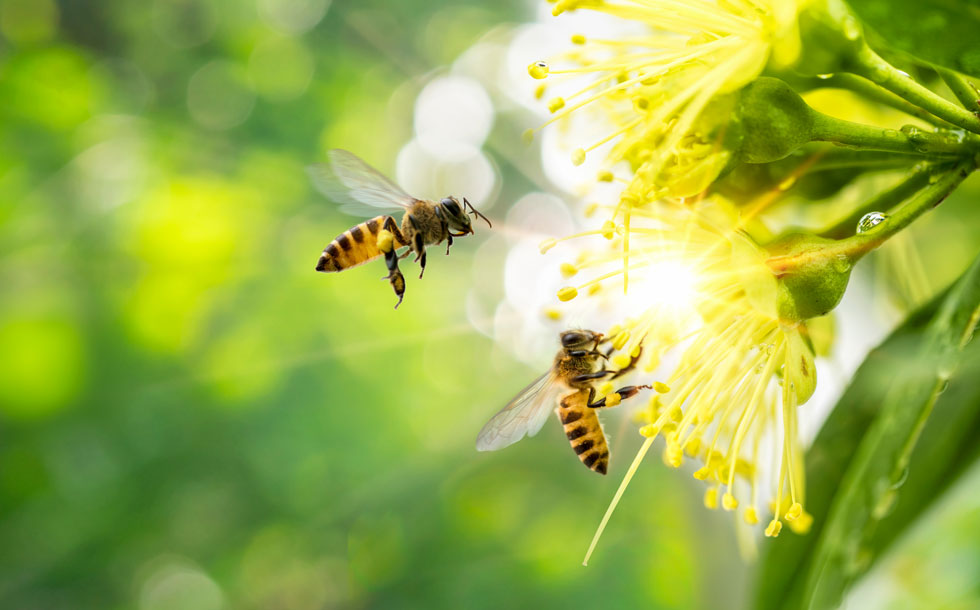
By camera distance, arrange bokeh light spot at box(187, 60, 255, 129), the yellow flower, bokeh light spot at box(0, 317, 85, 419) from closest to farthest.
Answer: the yellow flower, bokeh light spot at box(0, 317, 85, 419), bokeh light spot at box(187, 60, 255, 129)

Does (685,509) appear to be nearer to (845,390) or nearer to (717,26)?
(845,390)

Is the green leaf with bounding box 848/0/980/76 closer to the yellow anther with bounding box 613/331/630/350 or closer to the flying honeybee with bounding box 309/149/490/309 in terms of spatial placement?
the yellow anther with bounding box 613/331/630/350

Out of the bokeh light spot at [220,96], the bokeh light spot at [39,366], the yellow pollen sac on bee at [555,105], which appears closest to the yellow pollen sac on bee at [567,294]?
the yellow pollen sac on bee at [555,105]

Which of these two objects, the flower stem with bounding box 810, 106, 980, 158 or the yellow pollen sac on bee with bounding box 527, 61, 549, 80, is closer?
the flower stem with bounding box 810, 106, 980, 158

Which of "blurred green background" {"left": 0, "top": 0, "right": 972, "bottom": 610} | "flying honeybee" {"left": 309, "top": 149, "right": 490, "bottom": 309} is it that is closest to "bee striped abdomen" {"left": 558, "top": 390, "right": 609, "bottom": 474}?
"flying honeybee" {"left": 309, "top": 149, "right": 490, "bottom": 309}

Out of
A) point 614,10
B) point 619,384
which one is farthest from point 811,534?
point 614,10

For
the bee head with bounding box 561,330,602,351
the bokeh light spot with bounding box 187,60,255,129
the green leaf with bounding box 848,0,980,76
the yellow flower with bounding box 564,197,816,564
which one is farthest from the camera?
the bokeh light spot with bounding box 187,60,255,129
